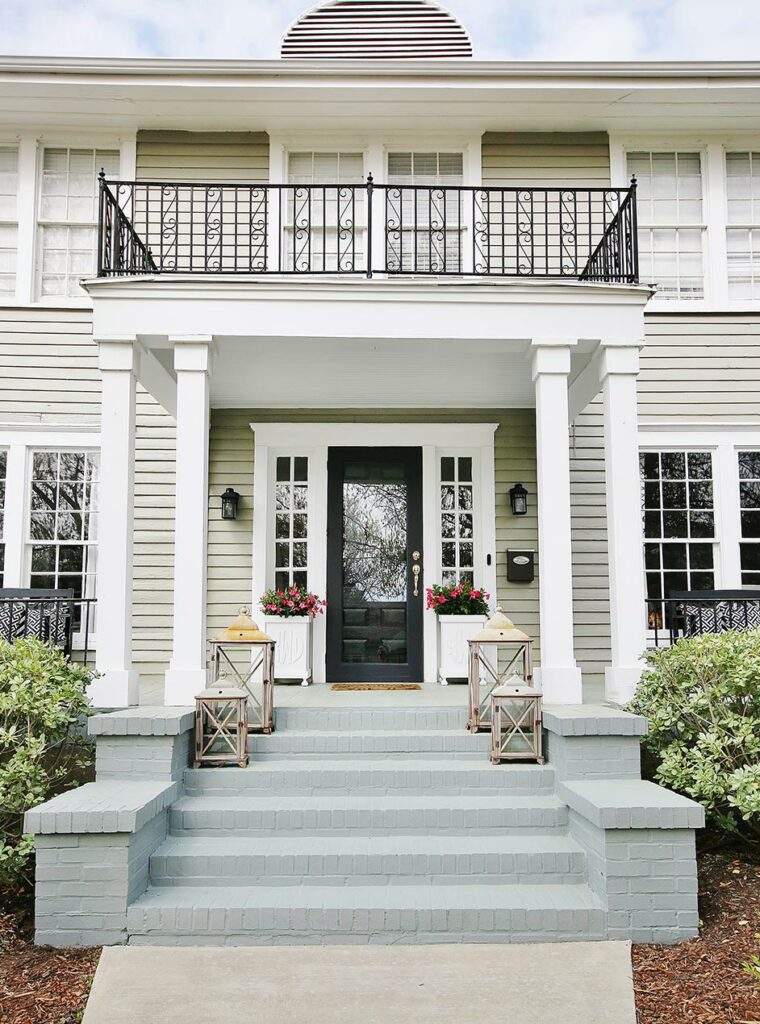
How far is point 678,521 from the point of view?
7855 mm

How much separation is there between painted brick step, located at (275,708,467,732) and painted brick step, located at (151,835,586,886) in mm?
1107

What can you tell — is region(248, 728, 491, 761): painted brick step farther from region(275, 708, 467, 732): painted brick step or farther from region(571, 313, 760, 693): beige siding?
region(571, 313, 760, 693): beige siding

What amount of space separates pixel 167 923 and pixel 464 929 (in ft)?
4.52

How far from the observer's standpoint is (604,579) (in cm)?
782

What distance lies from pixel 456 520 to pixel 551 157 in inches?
148

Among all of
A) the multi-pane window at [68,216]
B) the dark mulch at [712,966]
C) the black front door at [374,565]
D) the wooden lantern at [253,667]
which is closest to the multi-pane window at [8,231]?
the multi-pane window at [68,216]

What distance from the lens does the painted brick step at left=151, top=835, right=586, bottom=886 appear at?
4074 mm

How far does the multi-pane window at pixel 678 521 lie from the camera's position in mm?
7801

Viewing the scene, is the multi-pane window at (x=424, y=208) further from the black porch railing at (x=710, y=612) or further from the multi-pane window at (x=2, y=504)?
the multi-pane window at (x=2, y=504)

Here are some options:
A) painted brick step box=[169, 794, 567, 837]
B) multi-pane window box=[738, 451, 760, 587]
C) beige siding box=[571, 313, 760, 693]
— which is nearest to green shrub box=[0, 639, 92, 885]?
painted brick step box=[169, 794, 567, 837]

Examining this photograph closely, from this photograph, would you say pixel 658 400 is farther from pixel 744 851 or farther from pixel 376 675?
pixel 744 851

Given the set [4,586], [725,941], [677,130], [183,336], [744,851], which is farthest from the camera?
[677,130]

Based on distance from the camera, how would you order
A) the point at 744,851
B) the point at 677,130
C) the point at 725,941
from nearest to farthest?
the point at 725,941, the point at 744,851, the point at 677,130

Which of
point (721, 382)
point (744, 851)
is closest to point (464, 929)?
point (744, 851)
